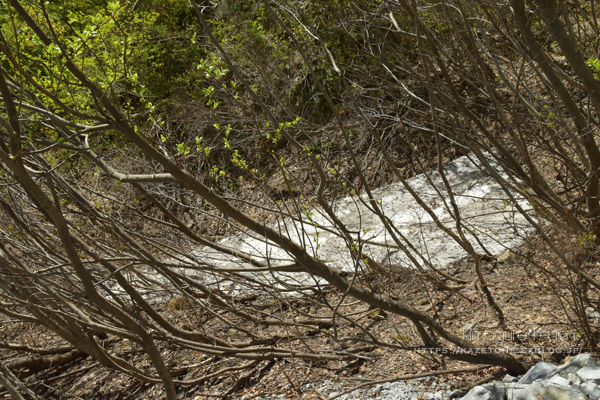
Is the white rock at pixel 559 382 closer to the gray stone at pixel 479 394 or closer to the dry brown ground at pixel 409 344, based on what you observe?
the gray stone at pixel 479 394

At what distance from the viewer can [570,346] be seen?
9.37 ft

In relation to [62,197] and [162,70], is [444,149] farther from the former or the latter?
[162,70]

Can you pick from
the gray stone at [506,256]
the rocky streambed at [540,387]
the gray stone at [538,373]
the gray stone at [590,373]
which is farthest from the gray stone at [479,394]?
the gray stone at [506,256]

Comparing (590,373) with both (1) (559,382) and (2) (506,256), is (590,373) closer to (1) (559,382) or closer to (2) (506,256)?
(1) (559,382)

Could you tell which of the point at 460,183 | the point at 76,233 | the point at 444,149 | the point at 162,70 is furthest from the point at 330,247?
the point at 162,70

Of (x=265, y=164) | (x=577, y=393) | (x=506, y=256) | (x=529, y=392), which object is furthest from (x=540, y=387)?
(x=265, y=164)

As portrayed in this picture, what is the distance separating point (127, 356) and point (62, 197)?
2.03m

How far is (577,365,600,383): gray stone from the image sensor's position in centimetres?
231

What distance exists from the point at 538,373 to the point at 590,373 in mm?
271

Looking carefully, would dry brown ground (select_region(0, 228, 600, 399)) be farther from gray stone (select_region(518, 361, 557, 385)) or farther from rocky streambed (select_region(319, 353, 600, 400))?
gray stone (select_region(518, 361, 557, 385))

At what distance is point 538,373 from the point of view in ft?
8.34

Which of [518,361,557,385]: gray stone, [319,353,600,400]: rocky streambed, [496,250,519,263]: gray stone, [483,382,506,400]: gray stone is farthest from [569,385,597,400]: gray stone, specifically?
[496,250,519,263]: gray stone

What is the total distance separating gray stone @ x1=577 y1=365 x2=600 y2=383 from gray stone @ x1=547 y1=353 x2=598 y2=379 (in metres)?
0.04

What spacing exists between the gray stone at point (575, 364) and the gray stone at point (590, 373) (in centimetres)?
4
